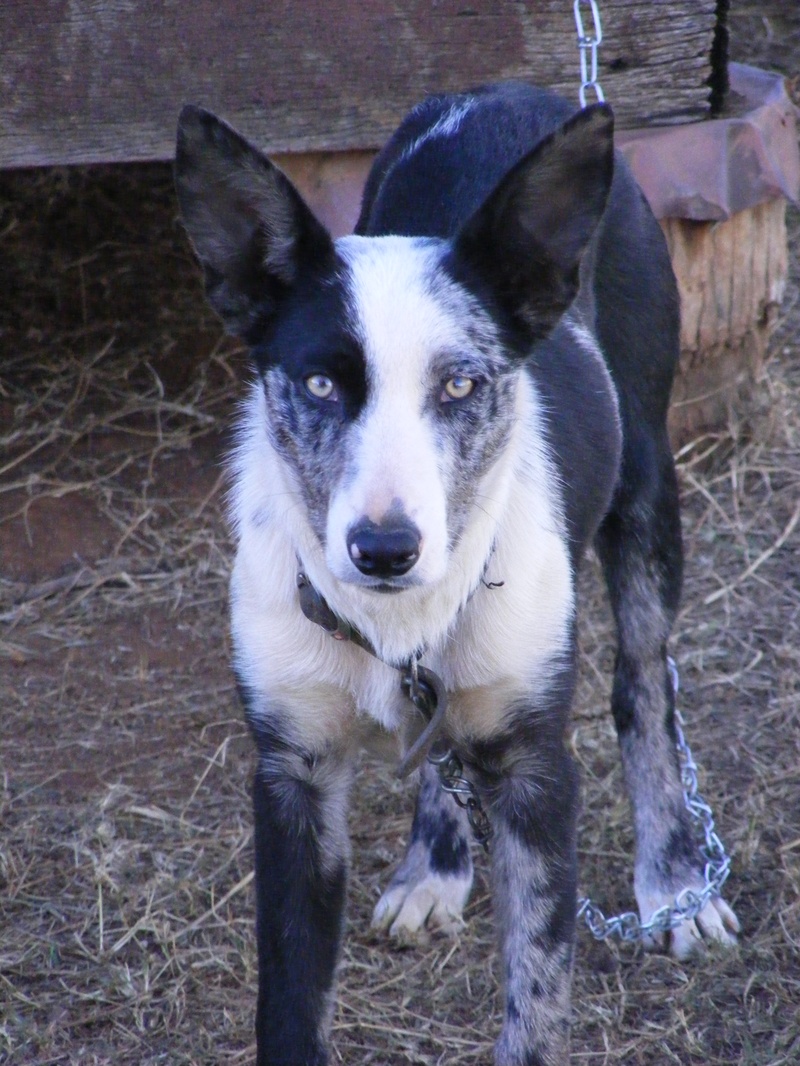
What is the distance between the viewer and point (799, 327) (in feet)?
20.2

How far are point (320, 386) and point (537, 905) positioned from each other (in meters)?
1.07

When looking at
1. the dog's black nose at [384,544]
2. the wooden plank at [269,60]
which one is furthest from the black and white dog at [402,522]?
the wooden plank at [269,60]

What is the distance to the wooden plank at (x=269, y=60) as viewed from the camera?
394 cm

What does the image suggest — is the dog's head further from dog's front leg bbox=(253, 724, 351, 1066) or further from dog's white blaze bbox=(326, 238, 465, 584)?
dog's front leg bbox=(253, 724, 351, 1066)

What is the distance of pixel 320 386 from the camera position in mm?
2322

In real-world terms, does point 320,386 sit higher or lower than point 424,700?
higher

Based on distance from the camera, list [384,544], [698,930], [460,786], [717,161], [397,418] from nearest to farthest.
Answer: [384,544], [397,418], [460,786], [698,930], [717,161]

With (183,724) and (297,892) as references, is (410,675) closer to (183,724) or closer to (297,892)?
(297,892)

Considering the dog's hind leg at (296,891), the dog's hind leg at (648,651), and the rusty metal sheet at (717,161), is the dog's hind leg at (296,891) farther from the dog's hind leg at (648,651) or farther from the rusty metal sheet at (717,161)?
the rusty metal sheet at (717,161)

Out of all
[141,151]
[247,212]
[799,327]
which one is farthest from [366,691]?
[799,327]

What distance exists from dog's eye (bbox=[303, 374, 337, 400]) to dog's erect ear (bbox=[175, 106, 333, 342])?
9.0 inches

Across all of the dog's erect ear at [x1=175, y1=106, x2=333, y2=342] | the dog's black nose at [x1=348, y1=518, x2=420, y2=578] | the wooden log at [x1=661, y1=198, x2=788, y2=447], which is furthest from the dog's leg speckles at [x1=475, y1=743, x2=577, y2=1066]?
the wooden log at [x1=661, y1=198, x2=788, y2=447]

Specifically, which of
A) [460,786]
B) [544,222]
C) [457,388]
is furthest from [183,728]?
[544,222]

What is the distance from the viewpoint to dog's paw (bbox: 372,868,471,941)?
3205 mm
